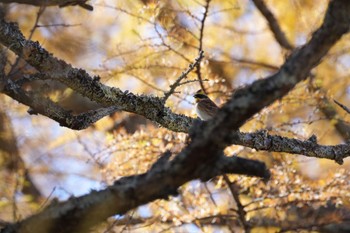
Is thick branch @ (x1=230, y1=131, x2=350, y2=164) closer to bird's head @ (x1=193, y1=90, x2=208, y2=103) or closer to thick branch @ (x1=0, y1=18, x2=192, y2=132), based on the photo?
thick branch @ (x1=0, y1=18, x2=192, y2=132)

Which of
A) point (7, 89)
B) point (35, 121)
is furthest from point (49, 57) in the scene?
point (35, 121)

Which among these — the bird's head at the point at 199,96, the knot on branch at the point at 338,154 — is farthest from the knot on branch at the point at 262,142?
the bird's head at the point at 199,96

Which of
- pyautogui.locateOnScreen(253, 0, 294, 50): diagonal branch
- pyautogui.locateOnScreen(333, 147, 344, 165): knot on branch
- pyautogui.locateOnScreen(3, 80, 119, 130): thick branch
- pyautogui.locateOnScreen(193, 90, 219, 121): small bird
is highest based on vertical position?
pyautogui.locateOnScreen(253, 0, 294, 50): diagonal branch

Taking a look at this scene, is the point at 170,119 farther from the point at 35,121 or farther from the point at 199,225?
the point at 35,121

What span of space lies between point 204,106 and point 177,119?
1824mm

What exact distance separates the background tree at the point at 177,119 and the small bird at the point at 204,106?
9 cm

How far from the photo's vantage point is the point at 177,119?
13.2 feet

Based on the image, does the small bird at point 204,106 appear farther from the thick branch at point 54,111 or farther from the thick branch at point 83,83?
the thick branch at point 54,111

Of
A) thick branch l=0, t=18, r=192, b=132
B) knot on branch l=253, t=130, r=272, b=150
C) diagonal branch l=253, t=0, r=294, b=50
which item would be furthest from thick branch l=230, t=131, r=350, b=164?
diagonal branch l=253, t=0, r=294, b=50

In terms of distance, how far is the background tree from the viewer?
2373 millimetres

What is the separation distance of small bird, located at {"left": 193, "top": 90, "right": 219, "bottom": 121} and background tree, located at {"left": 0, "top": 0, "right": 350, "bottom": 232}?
0.28 feet

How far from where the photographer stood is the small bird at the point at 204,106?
224 inches

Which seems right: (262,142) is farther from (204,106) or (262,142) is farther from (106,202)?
(106,202)

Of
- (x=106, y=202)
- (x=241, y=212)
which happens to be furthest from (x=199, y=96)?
(x=106, y=202)
